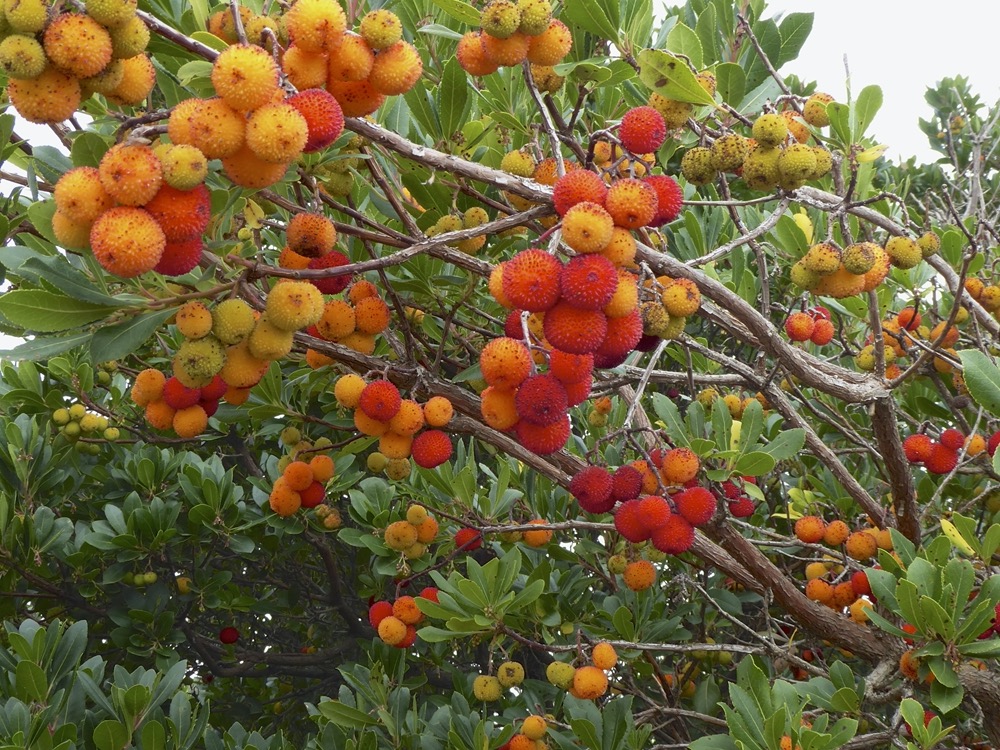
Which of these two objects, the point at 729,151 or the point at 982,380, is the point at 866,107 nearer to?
the point at 729,151

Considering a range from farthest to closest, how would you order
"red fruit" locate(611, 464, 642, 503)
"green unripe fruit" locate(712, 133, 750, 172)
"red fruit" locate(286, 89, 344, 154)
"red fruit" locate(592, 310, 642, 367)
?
"red fruit" locate(611, 464, 642, 503) < "green unripe fruit" locate(712, 133, 750, 172) < "red fruit" locate(592, 310, 642, 367) < "red fruit" locate(286, 89, 344, 154)

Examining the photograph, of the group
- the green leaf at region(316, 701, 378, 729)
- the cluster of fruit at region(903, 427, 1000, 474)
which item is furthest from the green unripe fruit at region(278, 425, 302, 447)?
the cluster of fruit at region(903, 427, 1000, 474)

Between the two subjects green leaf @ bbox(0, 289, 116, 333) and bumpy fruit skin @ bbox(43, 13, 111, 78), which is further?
green leaf @ bbox(0, 289, 116, 333)

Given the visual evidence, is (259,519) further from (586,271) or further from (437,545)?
(586,271)

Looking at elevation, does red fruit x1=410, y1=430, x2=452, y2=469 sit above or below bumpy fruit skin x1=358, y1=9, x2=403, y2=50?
below

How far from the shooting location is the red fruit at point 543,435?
5.58 ft

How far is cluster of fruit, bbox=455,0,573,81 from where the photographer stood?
1.52 m

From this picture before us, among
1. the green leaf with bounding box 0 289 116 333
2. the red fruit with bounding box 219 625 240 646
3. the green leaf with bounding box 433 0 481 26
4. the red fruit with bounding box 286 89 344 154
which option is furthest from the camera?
the red fruit with bounding box 219 625 240 646

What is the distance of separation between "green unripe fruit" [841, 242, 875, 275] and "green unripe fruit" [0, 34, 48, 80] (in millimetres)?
1538

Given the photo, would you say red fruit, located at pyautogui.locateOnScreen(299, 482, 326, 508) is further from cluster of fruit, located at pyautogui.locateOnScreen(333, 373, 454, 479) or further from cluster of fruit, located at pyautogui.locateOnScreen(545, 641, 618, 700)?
cluster of fruit, located at pyautogui.locateOnScreen(545, 641, 618, 700)

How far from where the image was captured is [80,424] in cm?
323

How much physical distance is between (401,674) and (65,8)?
243 centimetres

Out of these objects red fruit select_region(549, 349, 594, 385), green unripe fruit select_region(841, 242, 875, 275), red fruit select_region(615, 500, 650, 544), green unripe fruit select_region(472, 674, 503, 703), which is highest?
green unripe fruit select_region(841, 242, 875, 275)

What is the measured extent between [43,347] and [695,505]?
1401mm
